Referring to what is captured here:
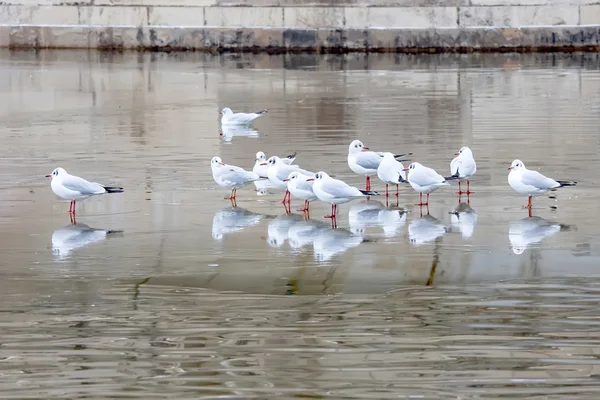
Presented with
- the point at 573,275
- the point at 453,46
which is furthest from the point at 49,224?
the point at 453,46

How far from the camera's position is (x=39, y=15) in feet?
114

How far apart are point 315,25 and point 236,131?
1601 centimetres

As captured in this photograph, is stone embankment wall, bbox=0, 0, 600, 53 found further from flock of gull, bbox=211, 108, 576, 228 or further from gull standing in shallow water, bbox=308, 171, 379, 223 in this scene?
gull standing in shallow water, bbox=308, 171, 379, 223

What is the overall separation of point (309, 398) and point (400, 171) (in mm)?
5880

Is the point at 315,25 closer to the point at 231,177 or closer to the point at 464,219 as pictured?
the point at 231,177

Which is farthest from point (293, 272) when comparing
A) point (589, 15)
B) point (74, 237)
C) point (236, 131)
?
point (589, 15)

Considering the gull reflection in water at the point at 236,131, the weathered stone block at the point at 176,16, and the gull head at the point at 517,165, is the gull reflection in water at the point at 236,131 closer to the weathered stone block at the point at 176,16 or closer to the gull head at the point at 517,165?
the gull head at the point at 517,165

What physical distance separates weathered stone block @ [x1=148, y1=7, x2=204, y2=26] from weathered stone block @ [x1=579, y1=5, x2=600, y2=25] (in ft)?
29.6

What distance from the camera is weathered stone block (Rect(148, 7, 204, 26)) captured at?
33.6 m

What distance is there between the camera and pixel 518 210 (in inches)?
438

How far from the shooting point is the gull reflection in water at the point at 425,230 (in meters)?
9.87

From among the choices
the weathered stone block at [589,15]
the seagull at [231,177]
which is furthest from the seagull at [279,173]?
the weathered stone block at [589,15]

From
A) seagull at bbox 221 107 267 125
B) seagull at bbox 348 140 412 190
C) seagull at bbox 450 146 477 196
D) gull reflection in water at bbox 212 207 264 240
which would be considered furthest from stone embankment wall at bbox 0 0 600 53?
gull reflection in water at bbox 212 207 264 240

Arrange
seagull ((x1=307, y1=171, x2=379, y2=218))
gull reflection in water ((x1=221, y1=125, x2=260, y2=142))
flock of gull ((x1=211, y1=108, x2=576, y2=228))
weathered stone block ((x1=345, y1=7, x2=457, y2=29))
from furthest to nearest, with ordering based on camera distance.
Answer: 1. weathered stone block ((x1=345, y1=7, x2=457, y2=29))
2. gull reflection in water ((x1=221, y1=125, x2=260, y2=142))
3. flock of gull ((x1=211, y1=108, x2=576, y2=228))
4. seagull ((x1=307, y1=171, x2=379, y2=218))
